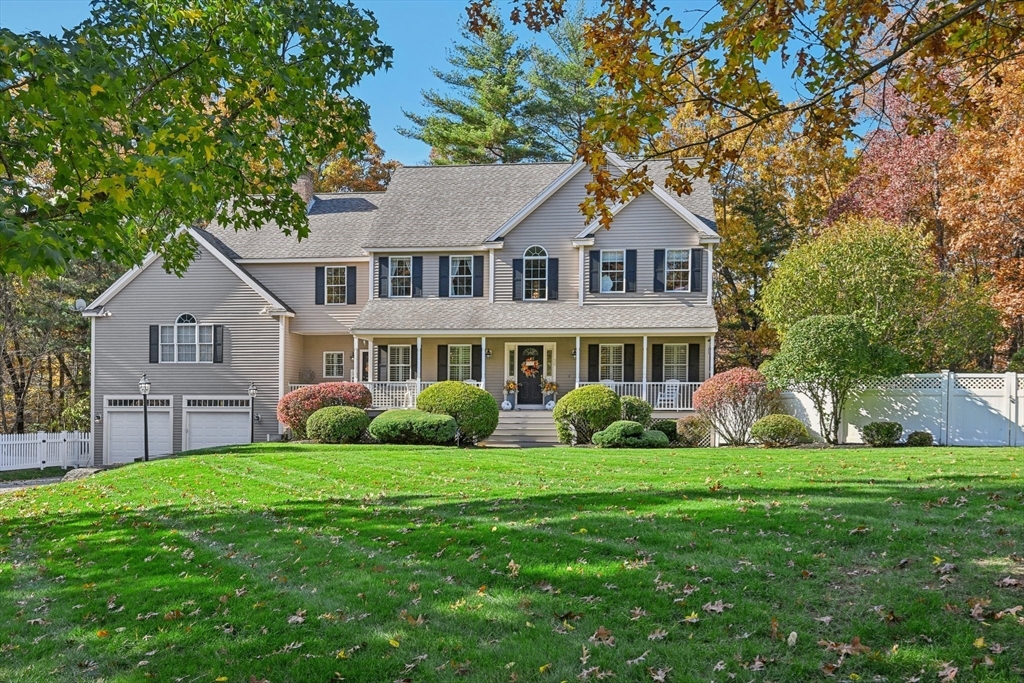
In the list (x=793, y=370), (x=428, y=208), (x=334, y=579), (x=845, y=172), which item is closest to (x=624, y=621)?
(x=334, y=579)

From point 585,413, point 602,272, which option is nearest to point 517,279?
point 602,272

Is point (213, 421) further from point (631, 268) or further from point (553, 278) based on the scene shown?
point (631, 268)

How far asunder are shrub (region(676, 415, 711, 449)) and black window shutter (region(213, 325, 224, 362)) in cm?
1502

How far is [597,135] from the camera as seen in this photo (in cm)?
591

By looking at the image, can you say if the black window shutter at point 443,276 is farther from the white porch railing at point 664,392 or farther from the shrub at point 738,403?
the shrub at point 738,403

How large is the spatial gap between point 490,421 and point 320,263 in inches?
395

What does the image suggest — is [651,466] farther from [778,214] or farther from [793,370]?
[778,214]

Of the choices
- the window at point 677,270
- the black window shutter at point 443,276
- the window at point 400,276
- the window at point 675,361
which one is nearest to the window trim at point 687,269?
the window at point 677,270

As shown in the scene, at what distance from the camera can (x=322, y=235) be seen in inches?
1093

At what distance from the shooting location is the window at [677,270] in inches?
947

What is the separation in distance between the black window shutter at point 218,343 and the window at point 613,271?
12586 mm

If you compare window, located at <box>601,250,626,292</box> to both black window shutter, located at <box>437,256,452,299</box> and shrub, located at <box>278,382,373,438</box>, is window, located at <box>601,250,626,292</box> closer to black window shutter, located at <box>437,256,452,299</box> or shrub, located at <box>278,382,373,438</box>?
black window shutter, located at <box>437,256,452,299</box>

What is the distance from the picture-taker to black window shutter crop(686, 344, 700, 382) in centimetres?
2400

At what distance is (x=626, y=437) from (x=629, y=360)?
6.55 m
